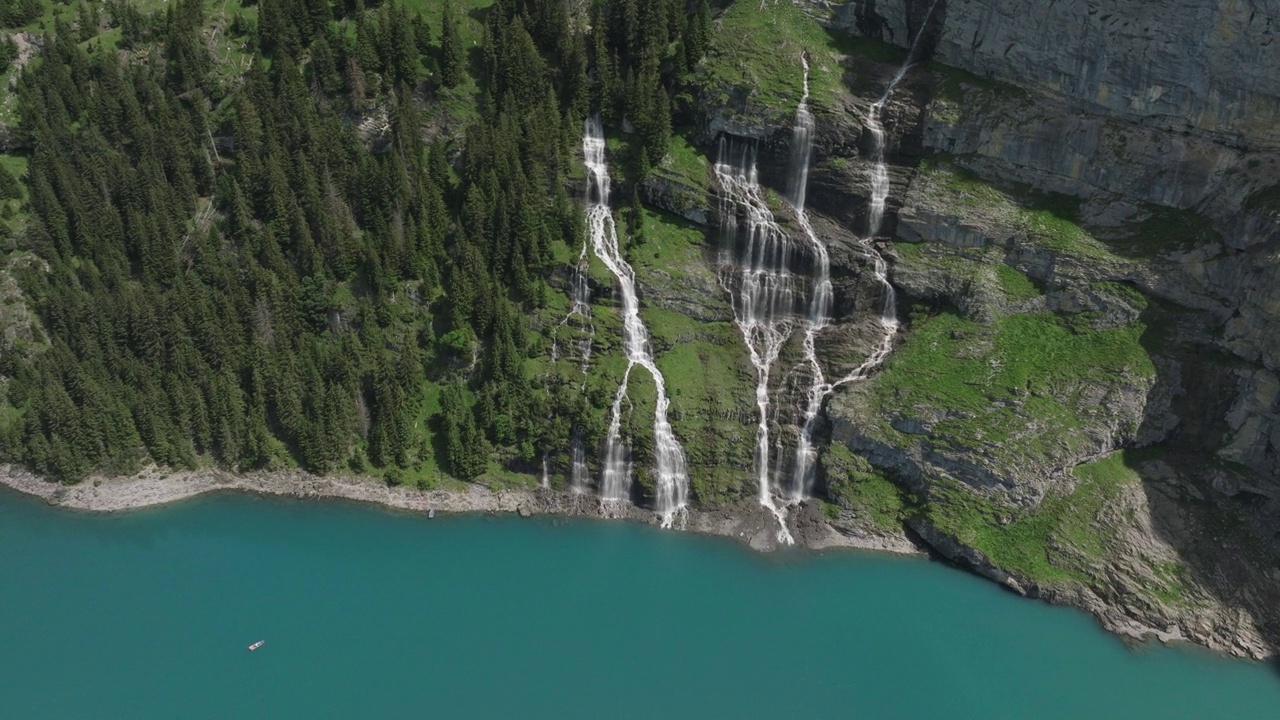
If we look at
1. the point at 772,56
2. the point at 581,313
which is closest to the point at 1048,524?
the point at 581,313

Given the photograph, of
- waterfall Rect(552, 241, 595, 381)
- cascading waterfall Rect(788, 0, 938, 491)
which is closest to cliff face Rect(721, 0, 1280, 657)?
cascading waterfall Rect(788, 0, 938, 491)

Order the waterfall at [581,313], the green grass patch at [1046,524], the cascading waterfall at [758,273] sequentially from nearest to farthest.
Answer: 1. the green grass patch at [1046,524]
2. the waterfall at [581,313]
3. the cascading waterfall at [758,273]

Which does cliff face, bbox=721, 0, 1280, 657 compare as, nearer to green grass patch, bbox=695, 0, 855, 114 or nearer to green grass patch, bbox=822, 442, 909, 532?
green grass patch, bbox=822, 442, 909, 532

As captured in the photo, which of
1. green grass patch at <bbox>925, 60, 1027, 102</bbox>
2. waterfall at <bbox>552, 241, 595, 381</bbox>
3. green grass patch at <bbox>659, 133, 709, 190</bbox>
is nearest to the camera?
waterfall at <bbox>552, 241, 595, 381</bbox>

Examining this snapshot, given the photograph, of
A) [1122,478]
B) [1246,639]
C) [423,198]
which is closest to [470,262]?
[423,198]

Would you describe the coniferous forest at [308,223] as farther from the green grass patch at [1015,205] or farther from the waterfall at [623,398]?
the green grass patch at [1015,205]

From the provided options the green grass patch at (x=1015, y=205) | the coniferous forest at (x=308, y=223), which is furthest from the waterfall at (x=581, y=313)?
the green grass patch at (x=1015, y=205)

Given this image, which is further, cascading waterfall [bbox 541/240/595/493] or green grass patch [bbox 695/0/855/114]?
green grass patch [bbox 695/0/855/114]
